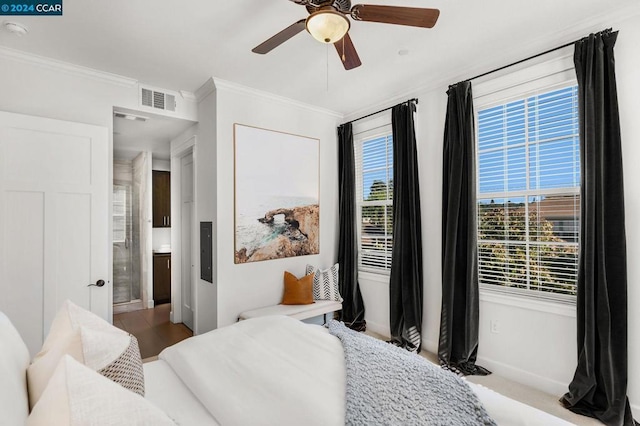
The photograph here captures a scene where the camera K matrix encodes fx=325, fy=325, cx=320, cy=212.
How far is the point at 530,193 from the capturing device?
8.91ft

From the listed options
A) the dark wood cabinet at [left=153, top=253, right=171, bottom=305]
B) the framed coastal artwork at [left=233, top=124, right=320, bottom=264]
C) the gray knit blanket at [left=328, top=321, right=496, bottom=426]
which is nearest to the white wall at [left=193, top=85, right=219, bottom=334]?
the framed coastal artwork at [left=233, top=124, right=320, bottom=264]

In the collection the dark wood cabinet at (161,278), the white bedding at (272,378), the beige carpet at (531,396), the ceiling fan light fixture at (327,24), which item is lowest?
the beige carpet at (531,396)

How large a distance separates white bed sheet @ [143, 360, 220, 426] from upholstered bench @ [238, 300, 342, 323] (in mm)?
1609

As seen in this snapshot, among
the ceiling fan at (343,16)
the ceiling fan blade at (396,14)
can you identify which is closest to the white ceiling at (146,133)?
the ceiling fan at (343,16)

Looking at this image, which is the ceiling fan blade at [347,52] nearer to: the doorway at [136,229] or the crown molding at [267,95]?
the crown molding at [267,95]

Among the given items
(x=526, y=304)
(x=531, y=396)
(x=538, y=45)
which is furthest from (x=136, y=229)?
(x=538, y=45)

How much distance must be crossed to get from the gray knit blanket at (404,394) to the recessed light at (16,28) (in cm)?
309

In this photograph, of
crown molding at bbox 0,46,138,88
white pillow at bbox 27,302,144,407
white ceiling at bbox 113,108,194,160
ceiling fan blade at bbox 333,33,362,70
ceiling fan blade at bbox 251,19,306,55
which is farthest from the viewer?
white ceiling at bbox 113,108,194,160

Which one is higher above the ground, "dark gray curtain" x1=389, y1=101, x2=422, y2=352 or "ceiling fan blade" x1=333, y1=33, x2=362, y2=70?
"ceiling fan blade" x1=333, y1=33, x2=362, y2=70

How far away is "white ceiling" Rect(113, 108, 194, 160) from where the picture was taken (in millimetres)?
3574

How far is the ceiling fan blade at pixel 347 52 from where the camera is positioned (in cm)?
200

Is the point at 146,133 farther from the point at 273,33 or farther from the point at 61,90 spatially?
the point at 273,33

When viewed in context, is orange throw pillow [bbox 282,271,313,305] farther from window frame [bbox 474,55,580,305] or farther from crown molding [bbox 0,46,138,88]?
crown molding [bbox 0,46,138,88]

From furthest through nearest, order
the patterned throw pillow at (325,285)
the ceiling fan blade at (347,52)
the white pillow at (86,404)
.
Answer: the patterned throw pillow at (325,285) → the ceiling fan blade at (347,52) → the white pillow at (86,404)
